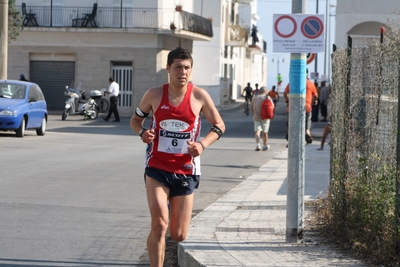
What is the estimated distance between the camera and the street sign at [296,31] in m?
8.04

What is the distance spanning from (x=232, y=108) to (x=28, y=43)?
18765 mm

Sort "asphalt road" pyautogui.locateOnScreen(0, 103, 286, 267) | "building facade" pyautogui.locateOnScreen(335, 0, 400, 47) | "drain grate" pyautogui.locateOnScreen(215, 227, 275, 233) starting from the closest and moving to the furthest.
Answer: "asphalt road" pyautogui.locateOnScreen(0, 103, 286, 267), "drain grate" pyautogui.locateOnScreen(215, 227, 275, 233), "building facade" pyautogui.locateOnScreen(335, 0, 400, 47)

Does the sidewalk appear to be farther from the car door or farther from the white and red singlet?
the car door

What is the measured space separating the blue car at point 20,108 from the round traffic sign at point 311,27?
53.3ft

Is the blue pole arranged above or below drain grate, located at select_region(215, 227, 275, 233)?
above

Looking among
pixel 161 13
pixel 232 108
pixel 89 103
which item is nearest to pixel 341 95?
pixel 89 103

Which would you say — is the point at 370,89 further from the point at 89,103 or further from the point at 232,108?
the point at 232,108

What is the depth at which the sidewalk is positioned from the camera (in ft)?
23.2

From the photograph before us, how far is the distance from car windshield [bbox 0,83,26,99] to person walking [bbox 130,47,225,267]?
18162mm

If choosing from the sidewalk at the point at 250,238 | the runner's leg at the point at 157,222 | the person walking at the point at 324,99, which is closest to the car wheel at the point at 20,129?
the sidewalk at the point at 250,238

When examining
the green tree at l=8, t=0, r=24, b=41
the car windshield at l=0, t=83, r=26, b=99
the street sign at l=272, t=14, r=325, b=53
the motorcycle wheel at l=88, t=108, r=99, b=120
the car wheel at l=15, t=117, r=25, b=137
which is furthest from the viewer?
the green tree at l=8, t=0, r=24, b=41

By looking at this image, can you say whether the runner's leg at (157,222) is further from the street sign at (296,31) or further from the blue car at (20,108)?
the blue car at (20,108)

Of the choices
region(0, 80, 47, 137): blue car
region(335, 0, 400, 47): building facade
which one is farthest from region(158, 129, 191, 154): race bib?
region(335, 0, 400, 47): building facade

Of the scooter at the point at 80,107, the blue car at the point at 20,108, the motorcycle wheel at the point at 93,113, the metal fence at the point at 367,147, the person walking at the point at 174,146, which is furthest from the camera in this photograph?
the motorcycle wheel at the point at 93,113
